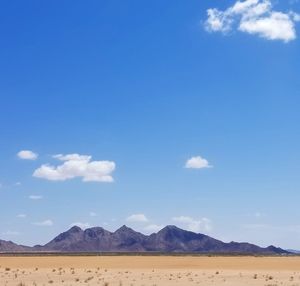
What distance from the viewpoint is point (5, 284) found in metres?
43.8

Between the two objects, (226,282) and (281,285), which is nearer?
(281,285)

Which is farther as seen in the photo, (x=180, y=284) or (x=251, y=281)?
(x=251, y=281)

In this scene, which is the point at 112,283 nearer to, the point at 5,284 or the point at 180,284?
the point at 180,284

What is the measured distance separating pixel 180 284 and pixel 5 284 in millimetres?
13317

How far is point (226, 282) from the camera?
44969 millimetres

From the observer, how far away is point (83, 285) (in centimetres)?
4222

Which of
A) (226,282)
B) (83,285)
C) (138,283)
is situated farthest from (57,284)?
(226,282)

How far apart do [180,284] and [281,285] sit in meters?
7.40

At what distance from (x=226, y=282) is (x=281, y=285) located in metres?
4.68

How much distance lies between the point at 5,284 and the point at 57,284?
404 centimetres

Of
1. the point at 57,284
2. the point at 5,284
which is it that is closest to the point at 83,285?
the point at 57,284

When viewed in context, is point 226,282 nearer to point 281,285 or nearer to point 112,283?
point 281,285

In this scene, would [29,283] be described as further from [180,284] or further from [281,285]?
[281,285]

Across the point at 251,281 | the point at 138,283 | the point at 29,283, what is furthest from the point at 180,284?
the point at 29,283
